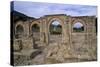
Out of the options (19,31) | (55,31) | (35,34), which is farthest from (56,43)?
(19,31)

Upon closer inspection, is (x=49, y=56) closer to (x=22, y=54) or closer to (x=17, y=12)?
(x=22, y=54)

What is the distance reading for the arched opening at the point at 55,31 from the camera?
326cm

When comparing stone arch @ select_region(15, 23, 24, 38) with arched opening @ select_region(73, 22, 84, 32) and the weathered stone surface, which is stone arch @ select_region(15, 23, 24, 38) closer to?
the weathered stone surface

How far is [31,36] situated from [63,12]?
694mm

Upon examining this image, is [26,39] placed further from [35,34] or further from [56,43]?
[56,43]

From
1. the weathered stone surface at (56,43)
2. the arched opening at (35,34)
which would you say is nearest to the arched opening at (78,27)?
the weathered stone surface at (56,43)

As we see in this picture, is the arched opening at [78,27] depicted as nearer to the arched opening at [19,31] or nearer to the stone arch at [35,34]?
the stone arch at [35,34]

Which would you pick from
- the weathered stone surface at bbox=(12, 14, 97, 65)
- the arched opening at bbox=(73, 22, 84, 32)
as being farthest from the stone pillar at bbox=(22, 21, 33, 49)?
the arched opening at bbox=(73, 22, 84, 32)

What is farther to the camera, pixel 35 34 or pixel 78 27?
pixel 78 27

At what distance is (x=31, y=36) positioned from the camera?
3.13 metres

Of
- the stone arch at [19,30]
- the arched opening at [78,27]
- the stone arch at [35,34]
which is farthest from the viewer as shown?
the arched opening at [78,27]

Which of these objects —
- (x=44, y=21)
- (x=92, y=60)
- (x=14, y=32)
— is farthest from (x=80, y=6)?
(x=14, y=32)

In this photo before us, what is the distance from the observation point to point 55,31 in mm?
3291
